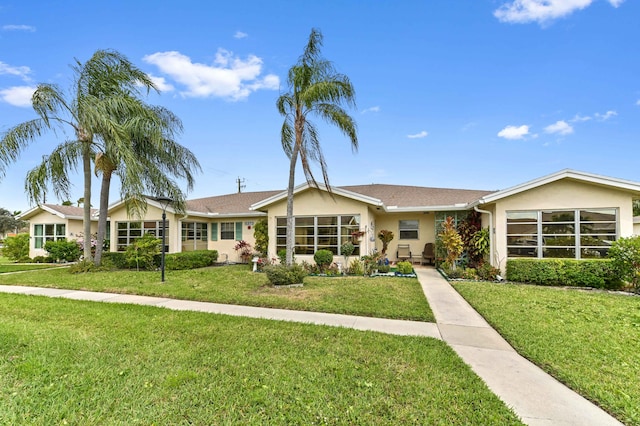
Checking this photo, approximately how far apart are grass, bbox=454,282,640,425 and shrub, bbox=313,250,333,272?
18.2ft

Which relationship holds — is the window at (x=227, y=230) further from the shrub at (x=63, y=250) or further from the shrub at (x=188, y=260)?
the shrub at (x=63, y=250)

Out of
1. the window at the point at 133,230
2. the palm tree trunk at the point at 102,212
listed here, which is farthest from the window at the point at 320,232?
the palm tree trunk at the point at 102,212

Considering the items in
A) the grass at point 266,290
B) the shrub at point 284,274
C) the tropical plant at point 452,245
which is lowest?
the grass at point 266,290

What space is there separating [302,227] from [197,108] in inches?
332

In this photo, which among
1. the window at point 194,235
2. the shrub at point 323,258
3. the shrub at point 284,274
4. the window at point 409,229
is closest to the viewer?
the shrub at point 284,274

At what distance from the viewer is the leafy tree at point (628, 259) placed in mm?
8750

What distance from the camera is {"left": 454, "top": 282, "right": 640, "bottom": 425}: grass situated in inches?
135

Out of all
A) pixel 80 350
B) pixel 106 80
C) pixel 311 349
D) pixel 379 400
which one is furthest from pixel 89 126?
pixel 379 400

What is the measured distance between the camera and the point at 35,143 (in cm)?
1301

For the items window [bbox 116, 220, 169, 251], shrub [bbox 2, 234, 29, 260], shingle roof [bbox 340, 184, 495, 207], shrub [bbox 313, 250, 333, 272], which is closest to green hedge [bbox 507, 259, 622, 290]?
shingle roof [bbox 340, 184, 495, 207]

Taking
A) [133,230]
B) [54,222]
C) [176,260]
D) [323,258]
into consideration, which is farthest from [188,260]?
[54,222]

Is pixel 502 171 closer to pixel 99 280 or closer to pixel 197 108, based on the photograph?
pixel 197 108

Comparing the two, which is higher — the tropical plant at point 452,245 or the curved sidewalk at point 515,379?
the tropical plant at point 452,245

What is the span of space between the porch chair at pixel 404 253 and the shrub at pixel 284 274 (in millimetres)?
7843
